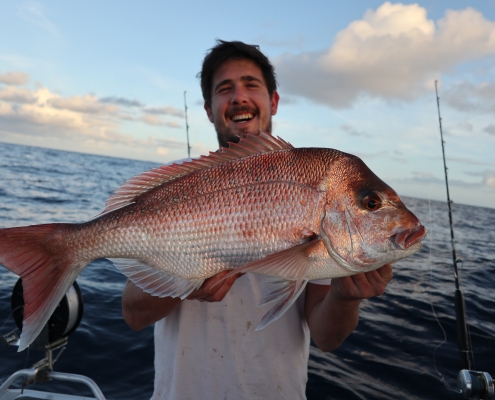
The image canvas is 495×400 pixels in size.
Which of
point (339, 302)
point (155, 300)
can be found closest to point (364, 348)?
point (339, 302)

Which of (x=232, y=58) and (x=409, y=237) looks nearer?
(x=409, y=237)

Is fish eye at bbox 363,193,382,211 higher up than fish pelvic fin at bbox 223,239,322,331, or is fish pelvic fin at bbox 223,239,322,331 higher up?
fish eye at bbox 363,193,382,211

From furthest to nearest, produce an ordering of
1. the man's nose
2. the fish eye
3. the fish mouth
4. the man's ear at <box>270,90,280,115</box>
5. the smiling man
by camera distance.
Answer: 1. the man's ear at <box>270,90,280,115</box>
2. the man's nose
3. the smiling man
4. the fish eye
5. the fish mouth

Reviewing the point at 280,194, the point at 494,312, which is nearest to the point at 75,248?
the point at 280,194

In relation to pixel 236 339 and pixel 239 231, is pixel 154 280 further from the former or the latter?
pixel 236 339

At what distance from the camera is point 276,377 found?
2.44 meters

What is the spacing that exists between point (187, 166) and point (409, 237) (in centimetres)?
128

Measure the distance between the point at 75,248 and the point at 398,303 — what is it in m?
8.02

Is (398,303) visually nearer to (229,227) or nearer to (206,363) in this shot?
(206,363)

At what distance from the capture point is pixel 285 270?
179cm

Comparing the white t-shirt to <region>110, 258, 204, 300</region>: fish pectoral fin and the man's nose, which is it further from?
the man's nose

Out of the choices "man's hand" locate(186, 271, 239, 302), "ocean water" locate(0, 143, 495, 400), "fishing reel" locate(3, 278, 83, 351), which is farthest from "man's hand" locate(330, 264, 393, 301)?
"ocean water" locate(0, 143, 495, 400)

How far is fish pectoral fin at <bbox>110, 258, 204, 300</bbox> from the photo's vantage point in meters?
1.99

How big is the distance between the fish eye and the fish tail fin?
5.27ft
